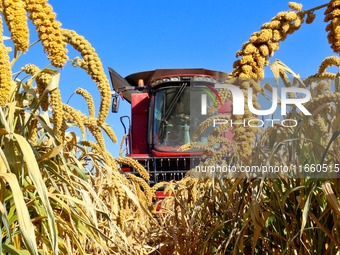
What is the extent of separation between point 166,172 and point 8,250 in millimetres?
7315

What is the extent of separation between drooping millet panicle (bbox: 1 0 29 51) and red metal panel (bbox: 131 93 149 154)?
9091mm

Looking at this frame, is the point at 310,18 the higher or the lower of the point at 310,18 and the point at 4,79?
the higher

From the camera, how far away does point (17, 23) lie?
3.76ft

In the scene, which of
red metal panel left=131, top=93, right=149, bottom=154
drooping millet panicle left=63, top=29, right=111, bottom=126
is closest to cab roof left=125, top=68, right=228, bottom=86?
red metal panel left=131, top=93, right=149, bottom=154

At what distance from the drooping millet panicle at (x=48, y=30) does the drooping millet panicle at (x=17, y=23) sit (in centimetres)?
8

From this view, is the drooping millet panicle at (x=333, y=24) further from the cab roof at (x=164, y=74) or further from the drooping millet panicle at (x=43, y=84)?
the cab roof at (x=164, y=74)

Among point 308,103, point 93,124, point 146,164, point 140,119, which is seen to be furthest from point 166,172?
point 308,103

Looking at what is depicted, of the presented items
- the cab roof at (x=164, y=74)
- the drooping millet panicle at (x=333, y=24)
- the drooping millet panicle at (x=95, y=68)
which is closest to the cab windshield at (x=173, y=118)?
the cab roof at (x=164, y=74)

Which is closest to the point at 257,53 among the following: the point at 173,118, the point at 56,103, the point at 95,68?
the point at 95,68

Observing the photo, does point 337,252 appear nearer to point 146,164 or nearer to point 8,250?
point 8,250

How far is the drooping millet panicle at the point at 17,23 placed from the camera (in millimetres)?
1133

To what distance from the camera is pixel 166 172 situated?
28.8ft

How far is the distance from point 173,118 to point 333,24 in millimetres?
7913

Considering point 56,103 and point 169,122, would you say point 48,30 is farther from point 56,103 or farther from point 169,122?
point 169,122
